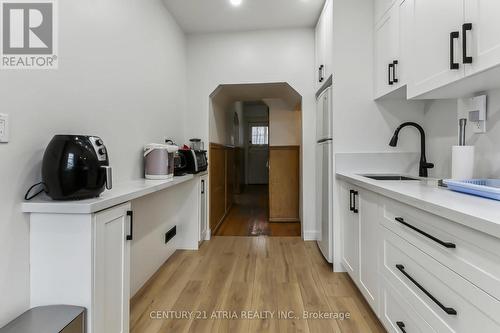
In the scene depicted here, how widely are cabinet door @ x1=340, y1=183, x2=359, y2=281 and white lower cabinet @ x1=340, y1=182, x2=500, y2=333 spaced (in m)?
0.05

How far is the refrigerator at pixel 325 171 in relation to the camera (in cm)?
245

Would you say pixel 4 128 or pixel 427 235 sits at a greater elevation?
pixel 4 128

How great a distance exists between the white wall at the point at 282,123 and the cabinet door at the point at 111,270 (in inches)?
128

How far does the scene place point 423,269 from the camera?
44.3 inches

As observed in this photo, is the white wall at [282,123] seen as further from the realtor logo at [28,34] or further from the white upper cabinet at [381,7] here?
the realtor logo at [28,34]

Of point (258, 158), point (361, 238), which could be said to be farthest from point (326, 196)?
point (258, 158)

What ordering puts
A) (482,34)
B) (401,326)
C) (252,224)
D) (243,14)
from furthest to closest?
(252,224)
(243,14)
(401,326)
(482,34)

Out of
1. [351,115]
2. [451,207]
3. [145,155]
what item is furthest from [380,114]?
[145,155]

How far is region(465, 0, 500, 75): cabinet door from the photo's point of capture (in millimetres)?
1118

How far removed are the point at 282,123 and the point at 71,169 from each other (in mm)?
3607

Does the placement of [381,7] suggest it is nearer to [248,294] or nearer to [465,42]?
[465,42]

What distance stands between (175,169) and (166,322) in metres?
1.16

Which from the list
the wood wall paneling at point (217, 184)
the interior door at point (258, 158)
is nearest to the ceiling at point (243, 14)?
the wood wall paneling at point (217, 184)

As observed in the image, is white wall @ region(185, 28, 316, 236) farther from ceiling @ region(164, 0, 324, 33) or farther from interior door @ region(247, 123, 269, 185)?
interior door @ region(247, 123, 269, 185)
